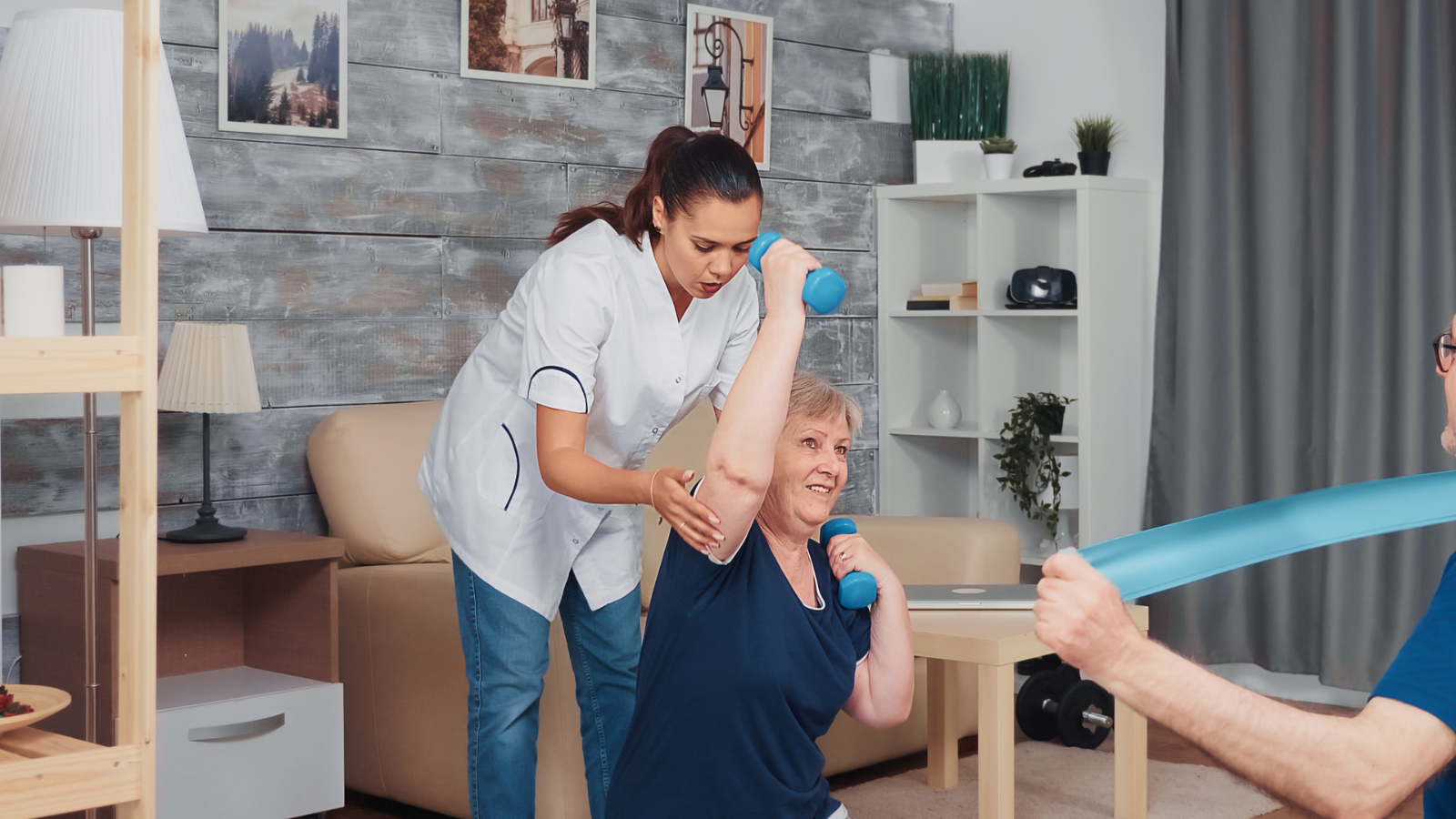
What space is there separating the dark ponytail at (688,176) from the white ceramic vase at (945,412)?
2.59m

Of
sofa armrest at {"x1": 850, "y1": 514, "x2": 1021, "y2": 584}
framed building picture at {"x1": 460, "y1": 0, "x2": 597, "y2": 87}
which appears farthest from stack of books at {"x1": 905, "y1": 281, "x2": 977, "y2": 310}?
framed building picture at {"x1": 460, "y1": 0, "x2": 597, "y2": 87}

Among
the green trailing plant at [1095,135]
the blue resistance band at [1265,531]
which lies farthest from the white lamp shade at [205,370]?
the green trailing plant at [1095,135]

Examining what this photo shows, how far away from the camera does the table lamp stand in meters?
2.86

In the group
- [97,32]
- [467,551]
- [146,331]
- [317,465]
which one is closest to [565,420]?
[467,551]

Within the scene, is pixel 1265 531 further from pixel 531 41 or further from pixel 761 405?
pixel 531 41

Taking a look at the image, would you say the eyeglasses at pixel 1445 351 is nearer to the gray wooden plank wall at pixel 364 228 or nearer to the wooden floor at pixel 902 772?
the wooden floor at pixel 902 772

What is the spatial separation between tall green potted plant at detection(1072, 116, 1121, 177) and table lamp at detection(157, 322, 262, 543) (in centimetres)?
248

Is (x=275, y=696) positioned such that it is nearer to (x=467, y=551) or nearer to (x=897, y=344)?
(x=467, y=551)

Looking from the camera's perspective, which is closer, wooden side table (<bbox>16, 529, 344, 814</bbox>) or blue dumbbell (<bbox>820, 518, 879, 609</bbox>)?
blue dumbbell (<bbox>820, 518, 879, 609</bbox>)

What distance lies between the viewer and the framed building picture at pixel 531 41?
3648 millimetres

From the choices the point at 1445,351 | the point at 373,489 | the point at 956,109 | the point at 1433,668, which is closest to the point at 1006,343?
the point at 956,109

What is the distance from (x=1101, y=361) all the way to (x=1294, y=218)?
646mm

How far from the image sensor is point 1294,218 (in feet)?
12.6

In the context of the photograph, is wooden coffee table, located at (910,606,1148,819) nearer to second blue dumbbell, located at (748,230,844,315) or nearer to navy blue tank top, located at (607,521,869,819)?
navy blue tank top, located at (607,521,869,819)
